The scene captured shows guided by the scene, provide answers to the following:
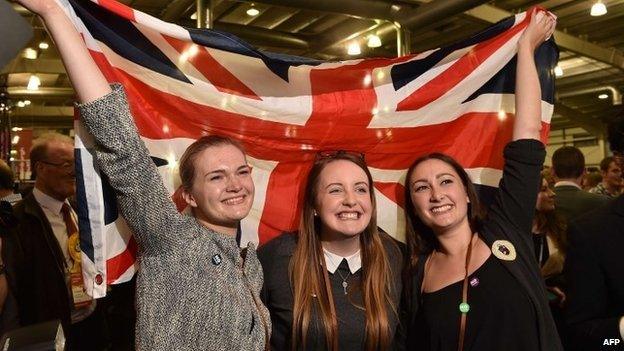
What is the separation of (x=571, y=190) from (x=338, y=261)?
2142 mm

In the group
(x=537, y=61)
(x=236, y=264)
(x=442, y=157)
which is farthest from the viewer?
(x=537, y=61)

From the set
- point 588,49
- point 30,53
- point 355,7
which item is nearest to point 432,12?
point 355,7

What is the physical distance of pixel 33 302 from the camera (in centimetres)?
269

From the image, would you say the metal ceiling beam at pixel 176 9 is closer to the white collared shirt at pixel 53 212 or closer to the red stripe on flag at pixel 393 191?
the white collared shirt at pixel 53 212

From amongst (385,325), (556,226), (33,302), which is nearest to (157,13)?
(33,302)

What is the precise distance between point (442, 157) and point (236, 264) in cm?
91

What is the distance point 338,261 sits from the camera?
2148 millimetres

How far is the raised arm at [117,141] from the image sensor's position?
5.45 ft

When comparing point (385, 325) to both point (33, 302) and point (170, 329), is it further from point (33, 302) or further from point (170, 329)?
point (33, 302)

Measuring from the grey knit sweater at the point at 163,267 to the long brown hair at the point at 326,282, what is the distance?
0.26 m

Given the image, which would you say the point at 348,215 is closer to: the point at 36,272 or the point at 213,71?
the point at 213,71

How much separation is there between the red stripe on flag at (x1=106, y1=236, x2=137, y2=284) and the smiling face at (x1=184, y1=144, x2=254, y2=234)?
32 cm

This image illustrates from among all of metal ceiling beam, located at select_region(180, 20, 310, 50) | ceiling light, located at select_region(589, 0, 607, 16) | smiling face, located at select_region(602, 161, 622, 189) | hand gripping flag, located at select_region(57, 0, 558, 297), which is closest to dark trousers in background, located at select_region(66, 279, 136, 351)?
hand gripping flag, located at select_region(57, 0, 558, 297)

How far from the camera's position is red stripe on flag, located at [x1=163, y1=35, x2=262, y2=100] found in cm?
227
